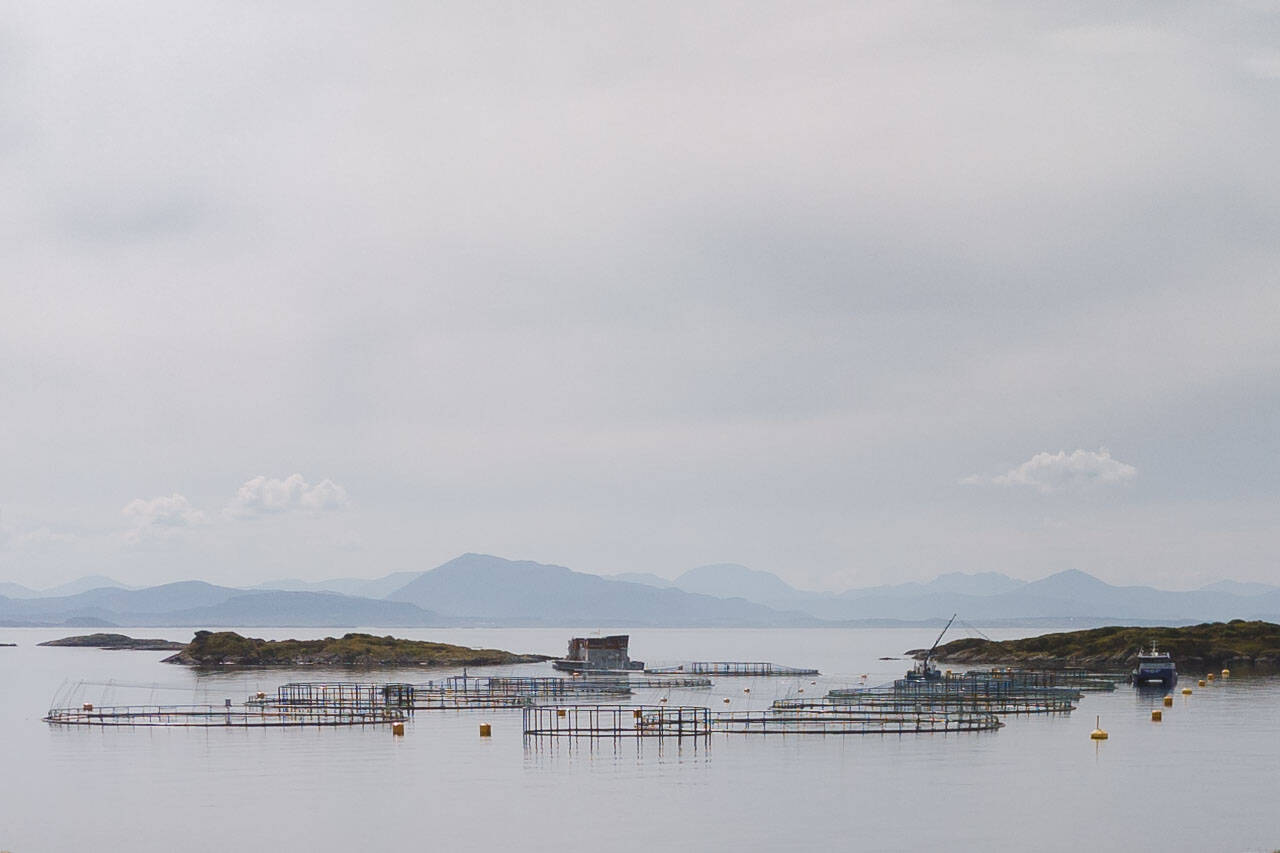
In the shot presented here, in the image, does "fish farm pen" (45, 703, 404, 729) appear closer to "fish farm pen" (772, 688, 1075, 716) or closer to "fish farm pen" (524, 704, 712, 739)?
"fish farm pen" (524, 704, 712, 739)

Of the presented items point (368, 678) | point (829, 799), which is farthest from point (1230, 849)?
point (368, 678)

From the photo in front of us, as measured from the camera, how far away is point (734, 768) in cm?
9031

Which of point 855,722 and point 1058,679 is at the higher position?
point 855,722

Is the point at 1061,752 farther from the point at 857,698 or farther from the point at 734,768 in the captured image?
the point at 857,698

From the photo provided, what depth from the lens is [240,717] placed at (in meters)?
127

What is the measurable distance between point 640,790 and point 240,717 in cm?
5698

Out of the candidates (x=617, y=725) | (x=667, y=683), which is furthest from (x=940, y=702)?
(x=667, y=683)

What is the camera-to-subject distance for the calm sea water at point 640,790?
227 ft

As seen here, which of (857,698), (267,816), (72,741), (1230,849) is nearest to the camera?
(1230,849)

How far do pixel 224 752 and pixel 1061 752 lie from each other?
189 ft

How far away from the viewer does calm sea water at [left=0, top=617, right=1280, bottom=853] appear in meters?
69.2

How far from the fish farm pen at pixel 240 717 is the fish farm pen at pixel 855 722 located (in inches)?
1113

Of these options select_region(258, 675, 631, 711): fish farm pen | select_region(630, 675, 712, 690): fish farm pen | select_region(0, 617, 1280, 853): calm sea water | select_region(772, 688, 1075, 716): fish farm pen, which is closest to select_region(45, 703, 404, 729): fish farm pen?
select_region(258, 675, 631, 711): fish farm pen

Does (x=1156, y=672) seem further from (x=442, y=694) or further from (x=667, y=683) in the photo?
(x=442, y=694)
